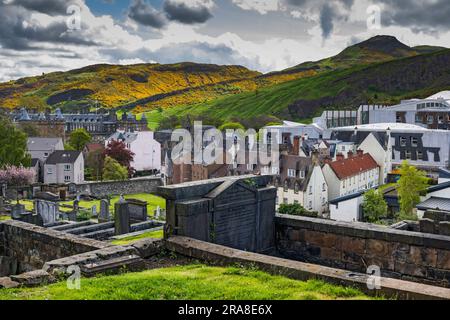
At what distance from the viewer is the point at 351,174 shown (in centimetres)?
5988

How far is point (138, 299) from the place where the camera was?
657 centimetres

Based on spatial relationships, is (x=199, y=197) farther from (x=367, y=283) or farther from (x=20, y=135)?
(x=20, y=135)

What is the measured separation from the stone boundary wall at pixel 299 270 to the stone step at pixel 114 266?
1.06m

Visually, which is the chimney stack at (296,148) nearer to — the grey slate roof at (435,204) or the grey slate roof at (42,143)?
the grey slate roof at (435,204)

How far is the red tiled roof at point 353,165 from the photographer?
58000 mm

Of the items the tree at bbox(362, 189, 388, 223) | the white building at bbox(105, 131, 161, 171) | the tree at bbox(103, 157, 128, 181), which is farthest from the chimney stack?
the white building at bbox(105, 131, 161, 171)

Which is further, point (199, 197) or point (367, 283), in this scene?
point (199, 197)

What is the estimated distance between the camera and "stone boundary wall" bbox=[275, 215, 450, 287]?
32.4ft

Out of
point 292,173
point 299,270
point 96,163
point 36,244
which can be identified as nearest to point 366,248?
point 299,270

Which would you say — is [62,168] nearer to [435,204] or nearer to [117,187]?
[117,187]

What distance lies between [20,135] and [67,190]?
18.0m

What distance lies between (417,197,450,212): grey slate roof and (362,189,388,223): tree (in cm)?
683
